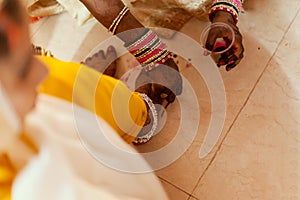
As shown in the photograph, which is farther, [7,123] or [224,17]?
[224,17]

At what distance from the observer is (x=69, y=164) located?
410 mm

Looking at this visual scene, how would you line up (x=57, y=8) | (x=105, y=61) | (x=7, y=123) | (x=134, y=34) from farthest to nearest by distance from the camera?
(x=57, y=8)
(x=105, y=61)
(x=134, y=34)
(x=7, y=123)

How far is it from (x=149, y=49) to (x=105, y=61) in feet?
0.67

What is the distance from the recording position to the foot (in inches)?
47.6

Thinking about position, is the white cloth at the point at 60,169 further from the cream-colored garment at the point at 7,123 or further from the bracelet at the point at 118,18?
the bracelet at the point at 118,18

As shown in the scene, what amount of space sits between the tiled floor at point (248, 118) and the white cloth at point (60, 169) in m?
0.55

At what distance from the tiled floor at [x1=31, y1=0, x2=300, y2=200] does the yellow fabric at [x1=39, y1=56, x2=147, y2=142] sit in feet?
0.63

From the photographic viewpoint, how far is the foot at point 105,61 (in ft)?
3.97

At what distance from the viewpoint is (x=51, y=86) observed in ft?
2.04

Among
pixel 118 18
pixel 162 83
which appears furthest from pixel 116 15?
pixel 162 83

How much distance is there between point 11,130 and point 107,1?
0.72 metres

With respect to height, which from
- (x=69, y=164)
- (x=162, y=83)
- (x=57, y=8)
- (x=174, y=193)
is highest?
(x=69, y=164)

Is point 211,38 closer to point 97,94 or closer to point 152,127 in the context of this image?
point 152,127

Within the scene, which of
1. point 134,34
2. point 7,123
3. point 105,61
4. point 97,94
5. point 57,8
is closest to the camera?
point 7,123
